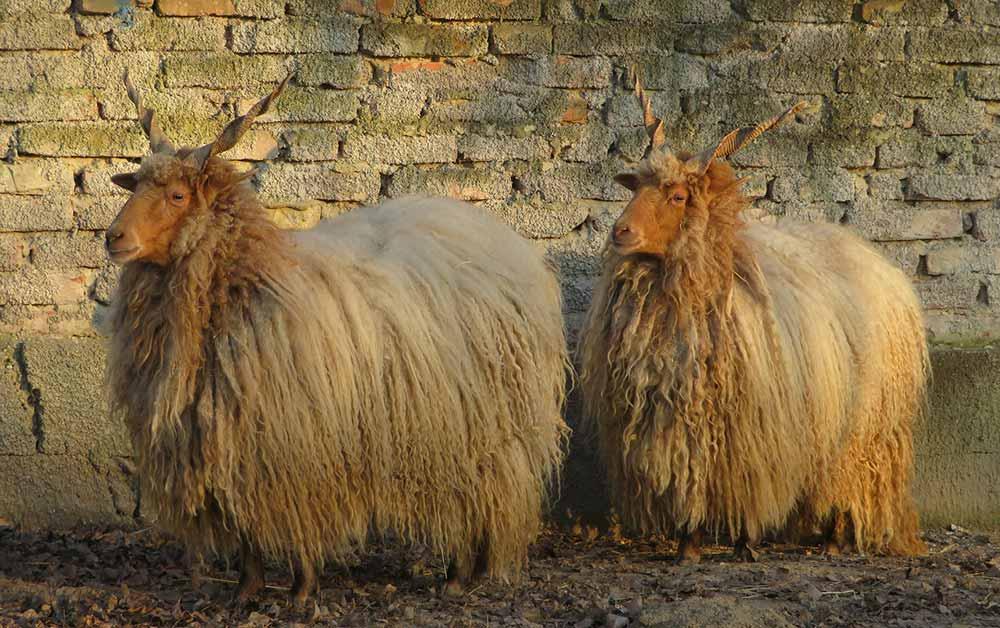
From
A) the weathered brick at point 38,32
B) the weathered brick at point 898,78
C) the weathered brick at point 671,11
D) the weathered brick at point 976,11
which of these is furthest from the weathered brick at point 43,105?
the weathered brick at point 976,11

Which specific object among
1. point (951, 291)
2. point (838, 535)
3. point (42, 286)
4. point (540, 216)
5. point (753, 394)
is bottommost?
point (838, 535)

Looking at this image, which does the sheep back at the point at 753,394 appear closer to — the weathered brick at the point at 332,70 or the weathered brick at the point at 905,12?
the weathered brick at the point at 905,12

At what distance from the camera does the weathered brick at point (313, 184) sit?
5.93m

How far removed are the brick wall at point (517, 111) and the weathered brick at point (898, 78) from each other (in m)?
0.01

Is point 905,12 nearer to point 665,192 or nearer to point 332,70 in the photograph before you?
point 665,192

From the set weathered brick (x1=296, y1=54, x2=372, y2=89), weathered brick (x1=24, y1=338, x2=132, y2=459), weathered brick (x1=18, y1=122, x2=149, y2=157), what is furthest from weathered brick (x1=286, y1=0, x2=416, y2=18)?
weathered brick (x1=24, y1=338, x2=132, y2=459)

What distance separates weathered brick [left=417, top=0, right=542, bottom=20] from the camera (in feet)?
19.7

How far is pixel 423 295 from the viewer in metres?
4.86

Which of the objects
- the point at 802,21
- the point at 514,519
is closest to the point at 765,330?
the point at 514,519

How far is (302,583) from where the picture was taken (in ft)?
15.7

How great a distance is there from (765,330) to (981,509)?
1.88m

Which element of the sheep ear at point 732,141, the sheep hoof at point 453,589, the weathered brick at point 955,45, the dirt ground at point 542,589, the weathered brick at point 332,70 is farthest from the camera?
the weathered brick at point 955,45

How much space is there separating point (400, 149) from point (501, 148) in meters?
0.49

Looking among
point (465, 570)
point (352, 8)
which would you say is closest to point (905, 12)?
point (352, 8)
